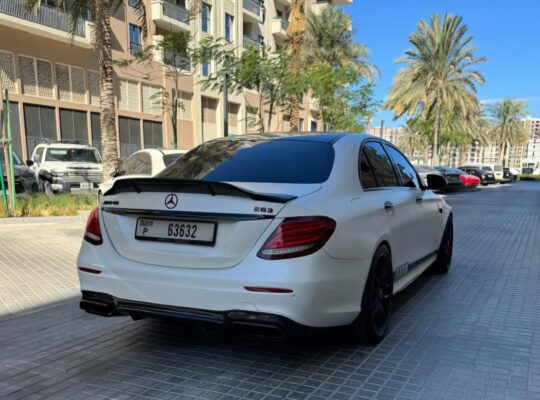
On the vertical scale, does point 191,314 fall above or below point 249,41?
below

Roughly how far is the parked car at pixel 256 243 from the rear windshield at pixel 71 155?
43.7ft

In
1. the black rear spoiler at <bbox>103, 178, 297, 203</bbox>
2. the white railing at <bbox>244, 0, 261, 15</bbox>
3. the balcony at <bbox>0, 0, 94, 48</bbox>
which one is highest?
the white railing at <bbox>244, 0, 261, 15</bbox>

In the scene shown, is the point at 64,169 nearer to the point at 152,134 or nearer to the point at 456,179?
the point at 152,134

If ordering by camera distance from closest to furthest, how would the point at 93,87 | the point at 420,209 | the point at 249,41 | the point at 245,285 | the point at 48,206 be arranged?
the point at 245,285, the point at 420,209, the point at 48,206, the point at 93,87, the point at 249,41

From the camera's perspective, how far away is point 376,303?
3.69m

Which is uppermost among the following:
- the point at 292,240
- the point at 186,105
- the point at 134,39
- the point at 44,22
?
the point at 134,39

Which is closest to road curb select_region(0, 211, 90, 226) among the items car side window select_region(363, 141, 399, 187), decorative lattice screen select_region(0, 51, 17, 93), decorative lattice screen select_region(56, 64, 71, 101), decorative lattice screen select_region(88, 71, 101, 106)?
car side window select_region(363, 141, 399, 187)

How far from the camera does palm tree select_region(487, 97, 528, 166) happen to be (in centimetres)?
6544

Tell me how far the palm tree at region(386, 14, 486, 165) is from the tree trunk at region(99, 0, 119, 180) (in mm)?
25707

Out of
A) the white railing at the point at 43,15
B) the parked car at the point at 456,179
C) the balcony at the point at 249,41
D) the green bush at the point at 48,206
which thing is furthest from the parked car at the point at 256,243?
the balcony at the point at 249,41

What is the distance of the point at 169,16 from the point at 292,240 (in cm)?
2764

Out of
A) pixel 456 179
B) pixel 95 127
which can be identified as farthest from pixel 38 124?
pixel 456 179

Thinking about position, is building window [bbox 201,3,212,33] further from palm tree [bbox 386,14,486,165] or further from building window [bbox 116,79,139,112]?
palm tree [bbox 386,14,486,165]

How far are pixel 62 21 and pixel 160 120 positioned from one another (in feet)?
26.3
